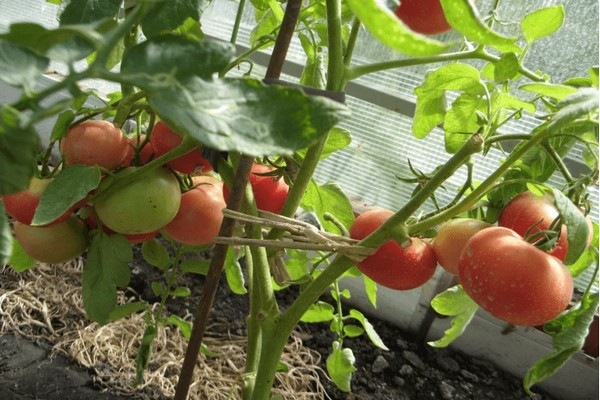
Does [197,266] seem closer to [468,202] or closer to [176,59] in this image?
[468,202]

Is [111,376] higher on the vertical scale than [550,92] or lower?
lower

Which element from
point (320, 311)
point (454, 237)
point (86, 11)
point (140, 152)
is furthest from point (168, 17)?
point (320, 311)

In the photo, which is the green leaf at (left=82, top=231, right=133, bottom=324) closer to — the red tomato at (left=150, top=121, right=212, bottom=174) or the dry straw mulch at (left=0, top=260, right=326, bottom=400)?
the red tomato at (left=150, top=121, right=212, bottom=174)

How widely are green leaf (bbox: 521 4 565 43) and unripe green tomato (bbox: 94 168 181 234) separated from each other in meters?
0.30

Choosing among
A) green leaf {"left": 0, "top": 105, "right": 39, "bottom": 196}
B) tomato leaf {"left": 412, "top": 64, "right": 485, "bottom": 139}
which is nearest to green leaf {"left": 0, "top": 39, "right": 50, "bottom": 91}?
green leaf {"left": 0, "top": 105, "right": 39, "bottom": 196}

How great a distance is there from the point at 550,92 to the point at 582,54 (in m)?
0.62

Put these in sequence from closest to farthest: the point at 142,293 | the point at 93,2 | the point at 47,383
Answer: the point at 93,2
the point at 47,383
the point at 142,293

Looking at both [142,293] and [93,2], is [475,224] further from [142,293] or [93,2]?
[142,293]

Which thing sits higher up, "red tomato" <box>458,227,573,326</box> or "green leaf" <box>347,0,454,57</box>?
"green leaf" <box>347,0,454,57</box>

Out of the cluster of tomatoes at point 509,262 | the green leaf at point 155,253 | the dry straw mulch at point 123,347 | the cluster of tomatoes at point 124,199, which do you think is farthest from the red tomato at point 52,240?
the dry straw mulch at point 123,347

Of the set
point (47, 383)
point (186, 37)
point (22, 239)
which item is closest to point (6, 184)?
point (186, 37)

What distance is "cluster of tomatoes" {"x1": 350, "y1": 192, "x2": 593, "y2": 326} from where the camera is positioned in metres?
0.37

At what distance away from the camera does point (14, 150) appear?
0.59 ft

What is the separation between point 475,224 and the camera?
1.43ft
